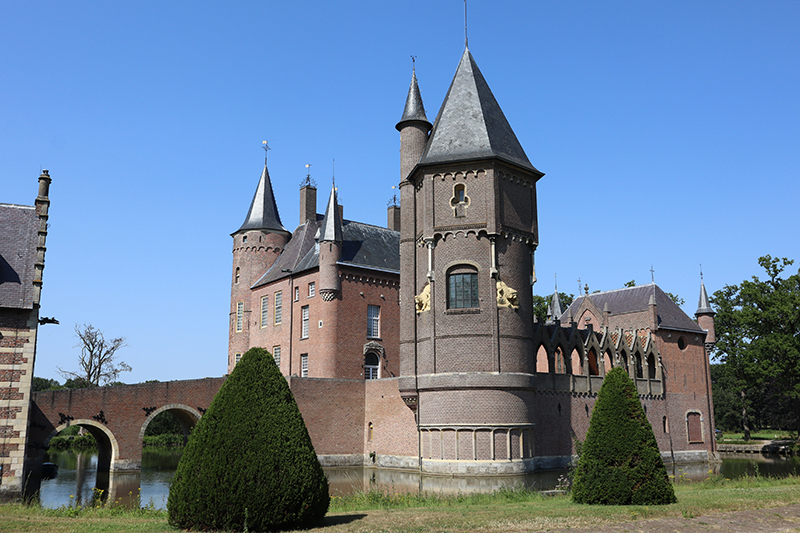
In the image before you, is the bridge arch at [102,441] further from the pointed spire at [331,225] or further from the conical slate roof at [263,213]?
the conical slate roof at [263,213]

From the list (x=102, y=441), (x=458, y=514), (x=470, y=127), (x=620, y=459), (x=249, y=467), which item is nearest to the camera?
(x=249, y=467)

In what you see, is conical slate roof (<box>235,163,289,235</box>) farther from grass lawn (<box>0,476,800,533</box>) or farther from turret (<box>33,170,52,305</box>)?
grass lawn (<box>0,476,800,533</box>)

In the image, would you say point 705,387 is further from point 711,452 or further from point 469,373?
point 469,373

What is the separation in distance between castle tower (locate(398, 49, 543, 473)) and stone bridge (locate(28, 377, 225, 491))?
958cm

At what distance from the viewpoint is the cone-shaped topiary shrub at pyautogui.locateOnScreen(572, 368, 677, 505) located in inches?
516

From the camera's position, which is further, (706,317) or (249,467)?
(706,317)

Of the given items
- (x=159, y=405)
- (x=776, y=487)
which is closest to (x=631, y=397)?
(x=776, y=487)

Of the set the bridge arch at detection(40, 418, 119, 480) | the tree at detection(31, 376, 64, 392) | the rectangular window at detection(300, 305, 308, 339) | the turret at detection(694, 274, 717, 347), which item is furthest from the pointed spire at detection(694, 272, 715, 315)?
the tree at detection(31, 376, 64, 392)

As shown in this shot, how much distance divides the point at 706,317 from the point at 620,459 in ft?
100

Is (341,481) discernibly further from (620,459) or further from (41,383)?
(41,383)

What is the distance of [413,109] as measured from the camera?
2894 cm

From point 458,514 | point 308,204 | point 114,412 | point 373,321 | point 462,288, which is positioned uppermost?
point 308,204

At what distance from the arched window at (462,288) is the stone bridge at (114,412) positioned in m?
11.0

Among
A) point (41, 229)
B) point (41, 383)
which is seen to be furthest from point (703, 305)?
point (41, 383)
